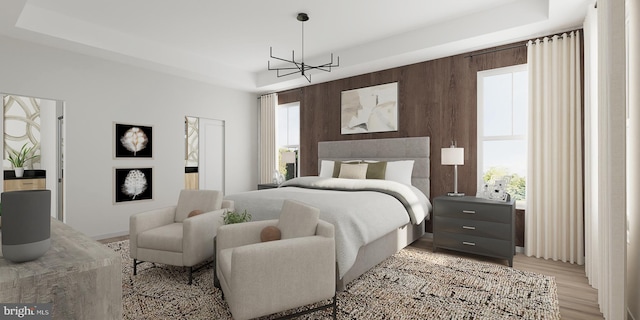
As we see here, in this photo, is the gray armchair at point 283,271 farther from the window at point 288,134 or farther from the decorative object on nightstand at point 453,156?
the window at point 288,134

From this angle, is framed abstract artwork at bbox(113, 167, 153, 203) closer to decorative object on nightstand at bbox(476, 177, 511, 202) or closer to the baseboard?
the baseboard

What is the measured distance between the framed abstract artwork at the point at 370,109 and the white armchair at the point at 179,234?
8.69 feet

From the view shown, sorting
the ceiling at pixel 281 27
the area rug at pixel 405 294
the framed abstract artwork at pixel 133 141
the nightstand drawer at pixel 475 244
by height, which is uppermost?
the ceiling at pixel 281 27

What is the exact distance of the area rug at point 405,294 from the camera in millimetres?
2297

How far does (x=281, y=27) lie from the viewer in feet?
13.6

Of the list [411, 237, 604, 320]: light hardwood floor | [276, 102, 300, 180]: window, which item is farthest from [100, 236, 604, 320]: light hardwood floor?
[276, 102, 300, 180]: window

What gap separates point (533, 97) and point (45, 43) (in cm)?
595

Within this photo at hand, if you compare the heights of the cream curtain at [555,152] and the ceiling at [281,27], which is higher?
the ceiling at [281,27]

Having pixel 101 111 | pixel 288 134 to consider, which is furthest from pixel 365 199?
pixel 101 111

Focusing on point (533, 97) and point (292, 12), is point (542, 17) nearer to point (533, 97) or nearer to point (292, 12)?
point (533, 97)

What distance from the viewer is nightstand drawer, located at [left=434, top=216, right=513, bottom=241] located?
133 inches

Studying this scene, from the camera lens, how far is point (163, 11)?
12.1ft

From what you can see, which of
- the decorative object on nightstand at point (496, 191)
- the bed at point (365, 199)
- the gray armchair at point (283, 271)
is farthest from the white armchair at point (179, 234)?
the decorative object on nightstand at point (496, 191)

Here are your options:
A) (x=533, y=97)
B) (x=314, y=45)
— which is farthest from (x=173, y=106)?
(x=533, y=97)
